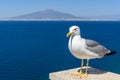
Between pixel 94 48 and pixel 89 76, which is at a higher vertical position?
pixel 94 48

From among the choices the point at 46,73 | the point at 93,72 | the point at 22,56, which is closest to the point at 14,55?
the point at 22,56

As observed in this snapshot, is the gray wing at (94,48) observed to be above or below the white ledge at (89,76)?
above

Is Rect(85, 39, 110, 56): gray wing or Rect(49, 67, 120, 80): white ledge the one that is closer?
Rect(49, 67, 120, 80): white ledge

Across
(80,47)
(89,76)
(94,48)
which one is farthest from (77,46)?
(89,76)

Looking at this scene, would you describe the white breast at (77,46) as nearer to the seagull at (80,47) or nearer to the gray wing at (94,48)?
the seagull at (80,47)

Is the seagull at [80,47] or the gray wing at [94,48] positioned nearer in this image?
the seagull at [80,47]

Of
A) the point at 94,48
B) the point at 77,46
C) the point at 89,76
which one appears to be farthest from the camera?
the point at 94,48

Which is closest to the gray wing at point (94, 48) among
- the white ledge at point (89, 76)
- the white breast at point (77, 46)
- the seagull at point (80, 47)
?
the seagull at point (80, 47)

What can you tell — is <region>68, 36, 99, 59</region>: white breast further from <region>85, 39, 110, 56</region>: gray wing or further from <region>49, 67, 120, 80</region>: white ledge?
<region>49, 67, 120, 80</region>: white ledge

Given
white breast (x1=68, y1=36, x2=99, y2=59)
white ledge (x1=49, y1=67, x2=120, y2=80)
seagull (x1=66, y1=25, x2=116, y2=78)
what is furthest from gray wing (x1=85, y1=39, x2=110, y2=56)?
white ledge (x1=49, y1=67, x2=120, y2=80)

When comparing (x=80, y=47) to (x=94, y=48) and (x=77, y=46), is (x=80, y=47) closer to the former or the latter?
(x=77, y=46)

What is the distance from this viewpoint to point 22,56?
140 feet

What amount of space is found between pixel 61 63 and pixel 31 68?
442cm

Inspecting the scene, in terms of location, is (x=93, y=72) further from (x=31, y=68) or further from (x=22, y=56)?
(x=22, y=56)
